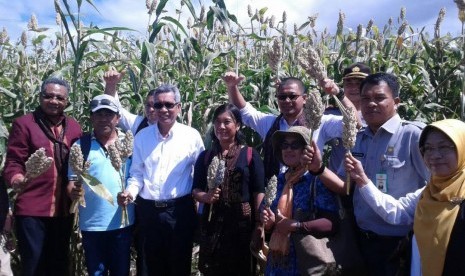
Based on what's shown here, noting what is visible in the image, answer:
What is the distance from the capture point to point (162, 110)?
3541mm

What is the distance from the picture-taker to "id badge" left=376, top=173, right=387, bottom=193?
2781 mm

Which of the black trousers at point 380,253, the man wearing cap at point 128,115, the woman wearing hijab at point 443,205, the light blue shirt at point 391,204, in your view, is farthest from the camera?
the man wearing cap at point 128,115

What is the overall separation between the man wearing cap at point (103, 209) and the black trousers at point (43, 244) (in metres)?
0.24

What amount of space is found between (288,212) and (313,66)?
0.89 meters

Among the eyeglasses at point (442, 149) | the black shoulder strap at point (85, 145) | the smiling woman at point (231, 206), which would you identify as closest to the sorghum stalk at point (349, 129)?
the eyeglasses at point (442, 149)

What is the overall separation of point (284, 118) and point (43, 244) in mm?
1875

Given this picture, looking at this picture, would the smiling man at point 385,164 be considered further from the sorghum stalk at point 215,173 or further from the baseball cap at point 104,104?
the baseball cap at point 104,104

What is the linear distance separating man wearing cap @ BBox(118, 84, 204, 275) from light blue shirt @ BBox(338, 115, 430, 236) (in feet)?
4.21

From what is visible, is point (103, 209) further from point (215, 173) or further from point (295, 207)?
point (295, 207)

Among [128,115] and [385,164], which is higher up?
[128,115]

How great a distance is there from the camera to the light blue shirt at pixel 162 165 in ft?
11.7

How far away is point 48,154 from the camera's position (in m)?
3.52

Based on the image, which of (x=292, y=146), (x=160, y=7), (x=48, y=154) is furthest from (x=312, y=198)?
(x=160, y=7)

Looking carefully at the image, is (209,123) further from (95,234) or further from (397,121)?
(397,121)
